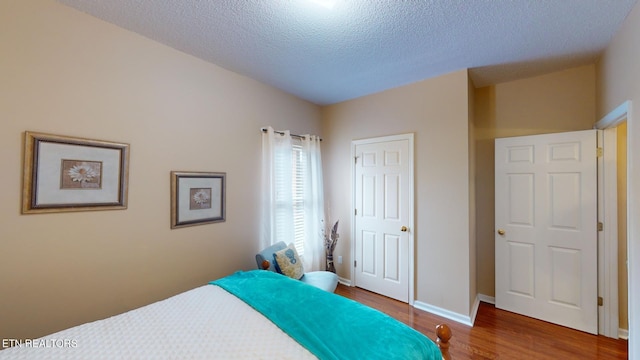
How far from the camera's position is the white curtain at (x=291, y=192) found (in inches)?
113

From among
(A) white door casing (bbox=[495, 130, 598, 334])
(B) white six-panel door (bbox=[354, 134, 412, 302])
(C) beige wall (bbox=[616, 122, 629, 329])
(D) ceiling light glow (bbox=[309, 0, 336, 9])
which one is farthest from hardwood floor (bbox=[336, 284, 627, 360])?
(D) ceiling light glow (bbox=[309, 0, 336, 9])

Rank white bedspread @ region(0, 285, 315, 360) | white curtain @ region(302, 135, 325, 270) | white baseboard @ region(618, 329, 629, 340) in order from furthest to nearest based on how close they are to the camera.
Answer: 1. white curtain @ region(302, 135, 325, 270)
2. white baseboard @ region(618, 329, 629, 340)
3. white bedspread @ region(0, 285, 315, 360)

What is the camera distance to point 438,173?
2775 millimetres

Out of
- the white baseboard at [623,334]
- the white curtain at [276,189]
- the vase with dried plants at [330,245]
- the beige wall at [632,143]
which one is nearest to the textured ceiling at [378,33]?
the beige wall at [632,143]

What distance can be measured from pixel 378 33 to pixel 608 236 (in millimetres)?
2855

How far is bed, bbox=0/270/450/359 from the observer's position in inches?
44.4

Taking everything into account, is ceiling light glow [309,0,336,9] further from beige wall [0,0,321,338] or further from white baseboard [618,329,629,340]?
white baseboard [618,329,629,340]

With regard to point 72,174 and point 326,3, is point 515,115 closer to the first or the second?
point 326,3

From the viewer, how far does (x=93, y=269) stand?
1752mm

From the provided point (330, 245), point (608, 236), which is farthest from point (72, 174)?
point (608, 236)

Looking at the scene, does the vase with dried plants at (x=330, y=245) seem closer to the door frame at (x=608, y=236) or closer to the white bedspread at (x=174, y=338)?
the white bedspread at (x=174, y=338)

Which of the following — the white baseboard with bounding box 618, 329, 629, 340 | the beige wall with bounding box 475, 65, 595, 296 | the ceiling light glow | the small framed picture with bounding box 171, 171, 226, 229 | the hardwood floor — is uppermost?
the ceiling light glow

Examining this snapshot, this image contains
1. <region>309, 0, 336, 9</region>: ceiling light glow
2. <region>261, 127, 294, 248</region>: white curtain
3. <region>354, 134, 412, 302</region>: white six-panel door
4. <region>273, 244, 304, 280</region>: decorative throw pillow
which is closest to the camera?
<region>309, 0, 336, 9</region>: ceiling light glow

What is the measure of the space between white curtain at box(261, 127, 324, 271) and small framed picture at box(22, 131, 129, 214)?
134 centimetres
